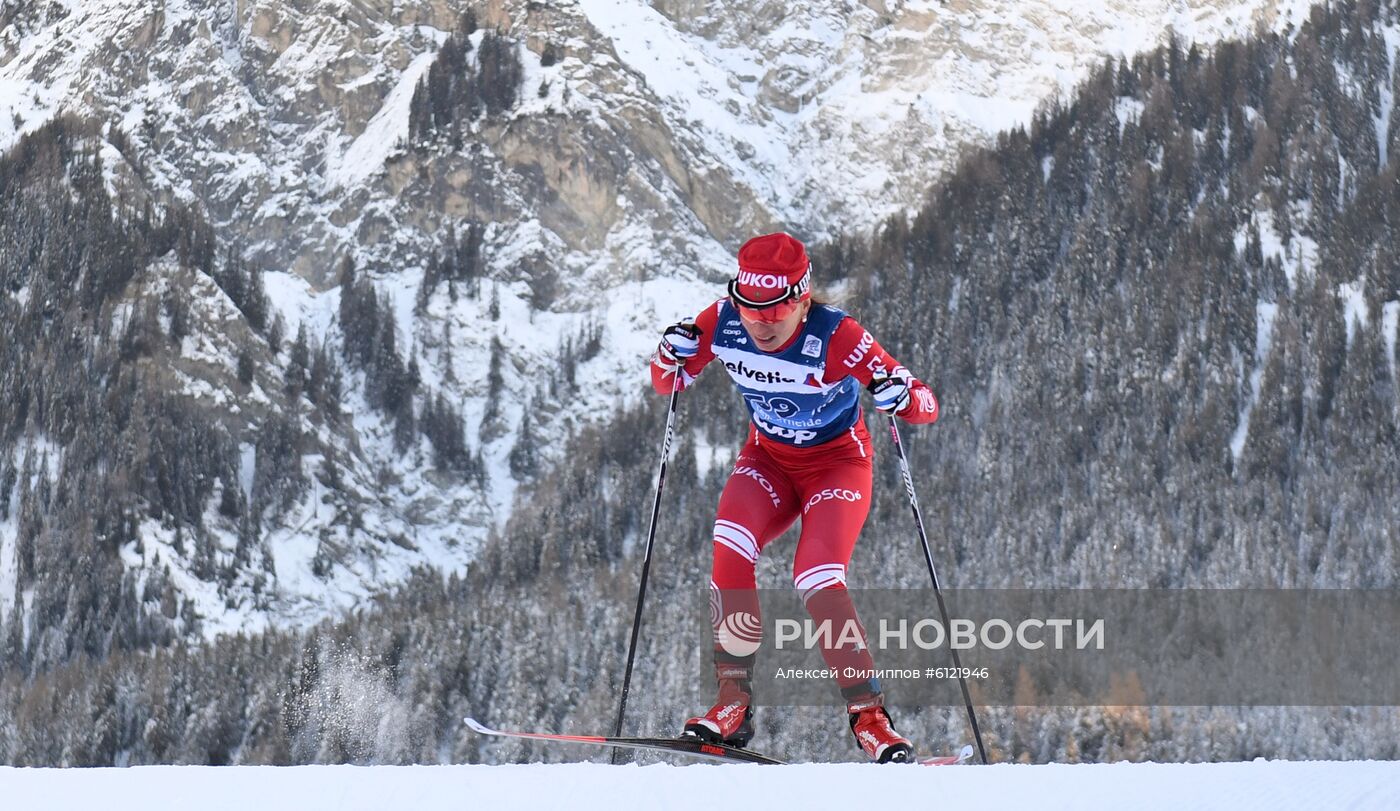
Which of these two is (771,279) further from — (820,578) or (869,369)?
(820,578)

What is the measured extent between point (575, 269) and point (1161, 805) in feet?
437

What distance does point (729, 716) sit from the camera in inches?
278

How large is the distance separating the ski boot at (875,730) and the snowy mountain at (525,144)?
11134cm

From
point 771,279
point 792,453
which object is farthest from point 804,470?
point 771,279

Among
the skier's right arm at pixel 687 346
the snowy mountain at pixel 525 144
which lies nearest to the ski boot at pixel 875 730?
the skier's right arm at pixel 687 346

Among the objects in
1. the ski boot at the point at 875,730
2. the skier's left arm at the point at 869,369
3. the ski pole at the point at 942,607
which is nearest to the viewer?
the ski boot at the point at 875,730

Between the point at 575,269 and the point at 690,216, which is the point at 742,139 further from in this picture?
the point at 575,269

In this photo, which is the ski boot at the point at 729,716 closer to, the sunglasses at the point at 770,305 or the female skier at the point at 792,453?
the female skier at the point at 792,453

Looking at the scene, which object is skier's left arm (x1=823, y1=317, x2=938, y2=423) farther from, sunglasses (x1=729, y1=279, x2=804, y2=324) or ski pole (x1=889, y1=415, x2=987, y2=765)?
sunglasses (x1=729, y1=279, x2=804, y2=324)

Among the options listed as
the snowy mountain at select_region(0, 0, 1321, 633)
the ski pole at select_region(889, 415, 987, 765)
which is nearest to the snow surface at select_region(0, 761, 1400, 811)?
the ski pole at select_region(889, 415, 987, 765)

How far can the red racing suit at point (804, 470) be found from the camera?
702 cm

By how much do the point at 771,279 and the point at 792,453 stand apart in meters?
0.99

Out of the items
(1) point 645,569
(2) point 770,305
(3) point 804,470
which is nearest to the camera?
(2) point 770,305

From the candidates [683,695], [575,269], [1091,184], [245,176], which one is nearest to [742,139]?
[575,269]
